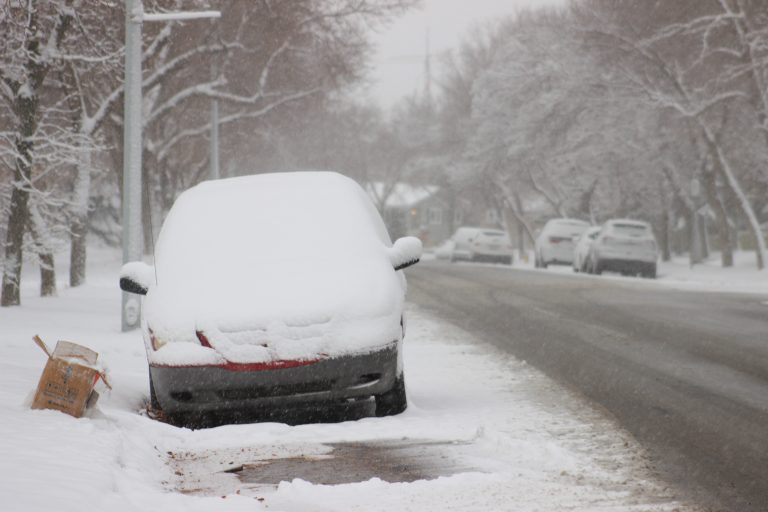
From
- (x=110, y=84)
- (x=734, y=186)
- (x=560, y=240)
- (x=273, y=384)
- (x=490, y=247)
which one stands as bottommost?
(x=490, y=247)

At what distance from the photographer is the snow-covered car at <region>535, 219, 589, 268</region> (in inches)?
1598

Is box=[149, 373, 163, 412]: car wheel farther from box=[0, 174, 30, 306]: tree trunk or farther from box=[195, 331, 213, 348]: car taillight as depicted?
box=[0, 174, 30, 306]: tree trunk

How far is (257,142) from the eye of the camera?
51688 mm

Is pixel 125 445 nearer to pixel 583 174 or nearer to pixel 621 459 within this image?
pixel 621 459

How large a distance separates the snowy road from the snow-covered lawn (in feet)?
1.07

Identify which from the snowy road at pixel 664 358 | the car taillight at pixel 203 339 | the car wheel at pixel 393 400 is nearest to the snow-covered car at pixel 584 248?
the snowy road at pixel 664 358

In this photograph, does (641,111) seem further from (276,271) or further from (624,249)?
(276,271)

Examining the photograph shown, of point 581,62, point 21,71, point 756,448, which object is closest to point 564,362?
point 756,448

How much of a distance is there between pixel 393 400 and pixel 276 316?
114 centimetres

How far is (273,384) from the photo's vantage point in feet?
24.5

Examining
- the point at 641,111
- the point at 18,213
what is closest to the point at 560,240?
the point at 641,111

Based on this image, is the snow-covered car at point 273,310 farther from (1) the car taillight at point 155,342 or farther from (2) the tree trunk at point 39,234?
(2) the tree trunk at point 39,234

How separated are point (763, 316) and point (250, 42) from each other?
1744 cm

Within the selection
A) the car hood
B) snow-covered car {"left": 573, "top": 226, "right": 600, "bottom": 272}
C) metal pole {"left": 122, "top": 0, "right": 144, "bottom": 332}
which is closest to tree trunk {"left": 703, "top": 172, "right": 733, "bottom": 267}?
snow-covered car {"left": 573, "top": 226, "right": 600, "bottom": 272}
